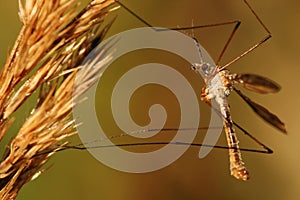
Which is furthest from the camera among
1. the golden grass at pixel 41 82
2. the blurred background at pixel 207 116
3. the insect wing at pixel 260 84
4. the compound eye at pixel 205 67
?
the blurred background at pixel 207 116

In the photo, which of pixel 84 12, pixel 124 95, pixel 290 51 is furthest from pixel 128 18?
pixel 84 12

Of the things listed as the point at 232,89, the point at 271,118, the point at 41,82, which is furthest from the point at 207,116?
the point at 41,82

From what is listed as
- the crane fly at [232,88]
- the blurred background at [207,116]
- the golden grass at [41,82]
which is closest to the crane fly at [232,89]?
the crane fly at [232,88]

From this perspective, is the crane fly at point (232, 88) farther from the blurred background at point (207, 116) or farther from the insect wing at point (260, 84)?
the blurred background at point (207, 116)

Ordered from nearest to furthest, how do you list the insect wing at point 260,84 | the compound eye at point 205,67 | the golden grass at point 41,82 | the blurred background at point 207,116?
the golden grass at point 41,82 → the insect wing at point 260,84 → the compound eye at point 205,67 → the blurred background at point 207,116

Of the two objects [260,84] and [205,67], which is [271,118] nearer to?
[260,84]

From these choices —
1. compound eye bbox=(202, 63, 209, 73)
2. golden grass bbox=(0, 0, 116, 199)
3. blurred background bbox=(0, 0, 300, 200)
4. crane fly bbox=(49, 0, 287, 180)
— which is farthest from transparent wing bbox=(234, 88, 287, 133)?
blurred background bbox=(0, 0, 300, 200)

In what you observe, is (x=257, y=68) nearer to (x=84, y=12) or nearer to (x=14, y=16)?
(x=14, y=16)
